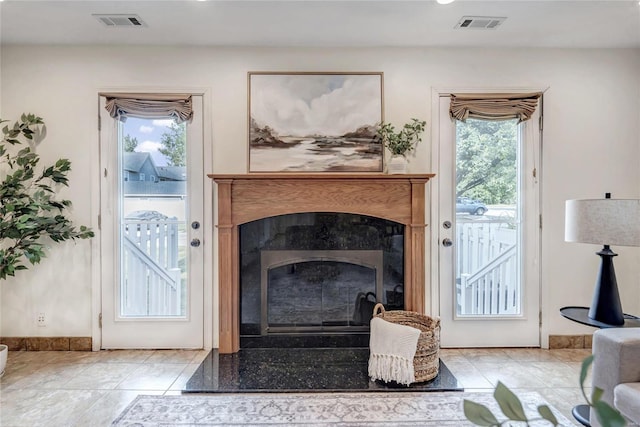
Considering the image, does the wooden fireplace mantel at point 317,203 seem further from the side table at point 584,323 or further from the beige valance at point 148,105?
the side table at point 584,323

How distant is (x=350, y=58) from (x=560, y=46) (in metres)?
1.76

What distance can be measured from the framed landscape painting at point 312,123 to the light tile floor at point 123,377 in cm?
167

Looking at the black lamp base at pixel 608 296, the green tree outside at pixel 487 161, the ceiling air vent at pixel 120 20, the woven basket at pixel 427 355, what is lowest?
the woven basket at pixel 427 355

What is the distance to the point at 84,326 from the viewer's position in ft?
10.2

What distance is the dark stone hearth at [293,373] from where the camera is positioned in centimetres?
240

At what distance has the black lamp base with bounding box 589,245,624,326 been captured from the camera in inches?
83.2

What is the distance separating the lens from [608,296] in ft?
7.00

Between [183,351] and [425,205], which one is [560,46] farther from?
[183,351]

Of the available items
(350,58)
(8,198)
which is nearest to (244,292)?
(8,198)

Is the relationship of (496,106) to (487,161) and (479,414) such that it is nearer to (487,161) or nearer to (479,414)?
(487,161)

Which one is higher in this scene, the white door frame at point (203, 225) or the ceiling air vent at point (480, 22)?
the ceiling air vent at point (480, 22)

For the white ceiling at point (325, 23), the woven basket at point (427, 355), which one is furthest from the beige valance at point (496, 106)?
the woven basket at point (427, 355)

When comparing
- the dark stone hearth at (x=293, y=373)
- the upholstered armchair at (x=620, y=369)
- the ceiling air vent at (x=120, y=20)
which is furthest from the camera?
the ceiling air vent at (x=120, y=20)

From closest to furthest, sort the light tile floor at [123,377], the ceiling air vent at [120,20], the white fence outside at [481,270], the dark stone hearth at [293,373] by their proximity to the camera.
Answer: the light tile floor at [123,377], the dark stone hearth at [293,373], the ceiling air vent at [120,20], the white fence outside at [481,270]
